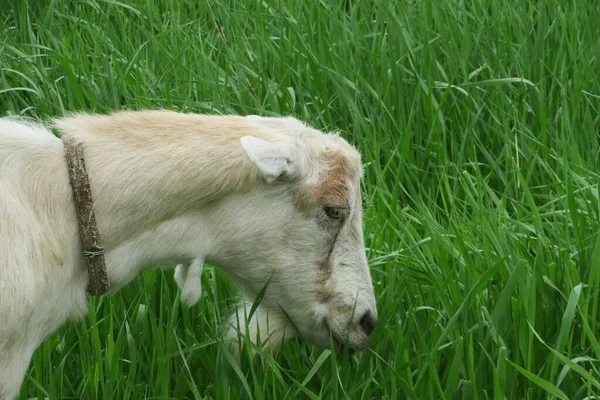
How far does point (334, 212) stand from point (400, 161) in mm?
1442

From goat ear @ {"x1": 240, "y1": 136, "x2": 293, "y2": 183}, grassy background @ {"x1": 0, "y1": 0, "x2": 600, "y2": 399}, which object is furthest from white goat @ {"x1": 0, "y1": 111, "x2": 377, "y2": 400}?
grassy background @ {"x1": 0, "y1": 0, "x2": 600, "y2": 399}

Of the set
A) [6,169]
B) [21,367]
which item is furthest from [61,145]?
[21,367]

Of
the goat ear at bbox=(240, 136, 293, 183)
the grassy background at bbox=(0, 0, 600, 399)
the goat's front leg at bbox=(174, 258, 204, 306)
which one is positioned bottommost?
the grassy background at bbox=(0, 0, 600, 399)

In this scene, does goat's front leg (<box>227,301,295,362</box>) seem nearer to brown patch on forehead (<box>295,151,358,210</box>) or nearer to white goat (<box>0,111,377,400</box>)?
white goat (<box>0,111,377,400</box>)

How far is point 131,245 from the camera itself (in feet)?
11.2

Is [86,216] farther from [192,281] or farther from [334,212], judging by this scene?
[334,212]

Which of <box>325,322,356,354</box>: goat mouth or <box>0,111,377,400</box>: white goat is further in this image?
<box>325,322,356,354</box>: goat mouth

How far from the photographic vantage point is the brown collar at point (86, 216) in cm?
331

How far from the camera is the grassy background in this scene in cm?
378

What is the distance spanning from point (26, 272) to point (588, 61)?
3.40 m

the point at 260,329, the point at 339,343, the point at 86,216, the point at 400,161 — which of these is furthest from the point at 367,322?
the point at 400,161

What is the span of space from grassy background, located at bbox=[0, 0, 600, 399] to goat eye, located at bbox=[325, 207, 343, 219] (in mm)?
444

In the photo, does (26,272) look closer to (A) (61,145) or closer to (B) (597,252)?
(A) (61,145)

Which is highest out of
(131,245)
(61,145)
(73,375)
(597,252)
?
(61,145)
